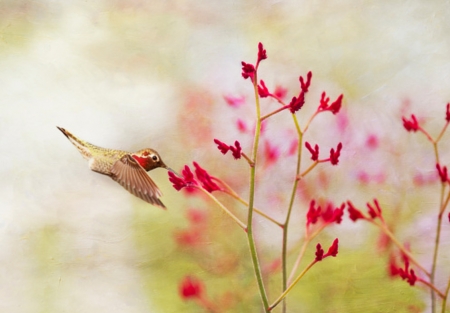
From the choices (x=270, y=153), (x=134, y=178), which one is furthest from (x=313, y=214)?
(x=134, y=178)

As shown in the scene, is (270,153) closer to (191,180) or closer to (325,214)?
(325,214)

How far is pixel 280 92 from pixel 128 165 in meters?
0.44

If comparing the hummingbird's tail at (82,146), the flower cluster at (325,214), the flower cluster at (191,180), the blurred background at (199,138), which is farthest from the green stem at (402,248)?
the hummingbird's tail at (82,146)

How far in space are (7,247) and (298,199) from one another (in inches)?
28.9

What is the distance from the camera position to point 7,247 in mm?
1282

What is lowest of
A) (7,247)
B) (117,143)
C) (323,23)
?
(7,247)

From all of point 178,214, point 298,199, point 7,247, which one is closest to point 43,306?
point 7,247

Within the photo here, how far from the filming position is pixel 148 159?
1.31 meters

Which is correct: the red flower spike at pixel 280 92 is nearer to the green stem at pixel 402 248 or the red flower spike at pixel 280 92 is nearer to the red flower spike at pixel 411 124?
the red flower spike at pixel 411 124

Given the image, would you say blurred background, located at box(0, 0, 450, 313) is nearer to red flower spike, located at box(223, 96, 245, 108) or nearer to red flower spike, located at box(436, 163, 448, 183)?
red flower spike, located at box(223, 96, 245, 108)

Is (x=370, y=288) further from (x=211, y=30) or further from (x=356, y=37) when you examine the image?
(x=211, y=30)

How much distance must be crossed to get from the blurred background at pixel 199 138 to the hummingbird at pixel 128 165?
0.02 m

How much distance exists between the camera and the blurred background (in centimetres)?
130

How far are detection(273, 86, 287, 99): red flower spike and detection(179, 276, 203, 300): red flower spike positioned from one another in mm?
517
